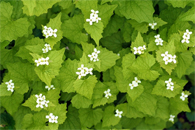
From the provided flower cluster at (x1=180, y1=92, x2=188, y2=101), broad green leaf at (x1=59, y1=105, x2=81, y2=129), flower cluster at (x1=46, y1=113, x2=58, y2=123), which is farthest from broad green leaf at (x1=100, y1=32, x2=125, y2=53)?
flower cluster at (x1=46, y1=113, x2=58, y2=123)

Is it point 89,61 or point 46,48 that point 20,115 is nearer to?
point 46,48

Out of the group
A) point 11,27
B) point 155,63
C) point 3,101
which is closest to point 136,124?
point 155,63

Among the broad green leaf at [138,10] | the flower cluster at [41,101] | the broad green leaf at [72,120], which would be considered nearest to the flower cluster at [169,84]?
the broad green leaf at [138,10]

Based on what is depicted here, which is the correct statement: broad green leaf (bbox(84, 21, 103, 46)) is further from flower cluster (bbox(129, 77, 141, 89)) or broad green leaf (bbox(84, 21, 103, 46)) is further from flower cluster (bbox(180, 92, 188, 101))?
flower cluster (bbox(180, 92, 188, 101))

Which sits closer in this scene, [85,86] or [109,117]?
[85,86]

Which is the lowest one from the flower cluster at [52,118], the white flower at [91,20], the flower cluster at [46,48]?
the flower cluster at [52,118]

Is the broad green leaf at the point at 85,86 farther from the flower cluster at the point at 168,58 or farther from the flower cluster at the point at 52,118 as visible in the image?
the flower cluster at the point at 168,58

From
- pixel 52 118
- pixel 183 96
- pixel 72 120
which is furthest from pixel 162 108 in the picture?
pixel 52 118

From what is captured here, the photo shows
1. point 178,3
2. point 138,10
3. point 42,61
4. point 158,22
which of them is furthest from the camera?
point 158,22
